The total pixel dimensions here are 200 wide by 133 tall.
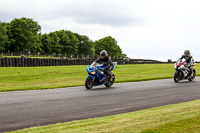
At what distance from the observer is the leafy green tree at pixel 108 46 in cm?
13625

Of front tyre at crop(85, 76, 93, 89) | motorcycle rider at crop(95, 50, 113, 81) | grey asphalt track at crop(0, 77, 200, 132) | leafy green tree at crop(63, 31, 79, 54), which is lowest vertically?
grey asphalt track at crop(0, 77, 200, 132)

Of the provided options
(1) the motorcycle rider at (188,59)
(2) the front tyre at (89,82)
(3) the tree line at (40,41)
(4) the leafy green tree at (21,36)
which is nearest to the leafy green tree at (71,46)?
(3) the tree line at (40,41)

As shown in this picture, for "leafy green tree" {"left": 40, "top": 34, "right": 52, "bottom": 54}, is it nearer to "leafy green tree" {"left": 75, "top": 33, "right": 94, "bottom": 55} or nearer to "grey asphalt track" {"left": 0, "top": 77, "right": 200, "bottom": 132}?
"leafy green tree" {"left": 75, "top": 33, "right": 94, "bottom": 55}

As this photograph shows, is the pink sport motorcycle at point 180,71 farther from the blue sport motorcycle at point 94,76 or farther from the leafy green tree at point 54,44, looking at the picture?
the leafy green tree at point 54,44

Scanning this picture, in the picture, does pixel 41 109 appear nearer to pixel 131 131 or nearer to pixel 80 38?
pixel 131 131

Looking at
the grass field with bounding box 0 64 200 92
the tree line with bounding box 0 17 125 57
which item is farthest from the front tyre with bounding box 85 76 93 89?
the tree line with bounding box 0 17 125 57

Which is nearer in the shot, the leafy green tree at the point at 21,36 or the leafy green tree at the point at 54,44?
the leafy green tree at the point at 21,36

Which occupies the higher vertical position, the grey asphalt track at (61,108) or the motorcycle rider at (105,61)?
the motorcycle rider at (105,61)

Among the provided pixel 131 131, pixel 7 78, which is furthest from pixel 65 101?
pixel 7 78

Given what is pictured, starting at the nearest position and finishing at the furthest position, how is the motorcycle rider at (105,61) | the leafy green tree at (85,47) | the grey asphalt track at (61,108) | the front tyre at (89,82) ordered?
the grey asphalt track at (61,108)
the front tyre at (89,82)
the motorcycle rider at (105,61)
the leafy green tree at (85,47)

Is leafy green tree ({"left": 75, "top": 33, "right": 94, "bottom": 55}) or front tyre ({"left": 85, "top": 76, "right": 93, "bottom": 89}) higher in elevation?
leafy green tree ({"left": 75, "top": 33, "right": 94, "bottom": 55})

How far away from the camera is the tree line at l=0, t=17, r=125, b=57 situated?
8350cm

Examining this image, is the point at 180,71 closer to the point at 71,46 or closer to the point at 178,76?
the point at 178,76

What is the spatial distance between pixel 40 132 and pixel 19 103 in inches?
155
